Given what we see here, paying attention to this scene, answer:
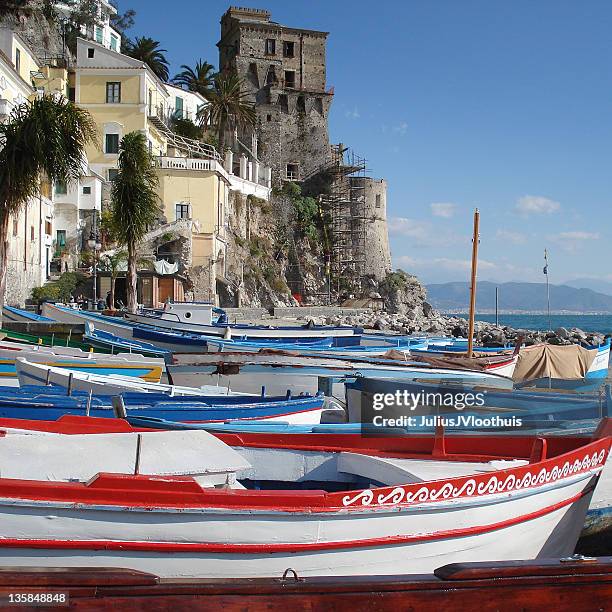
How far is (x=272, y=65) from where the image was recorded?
7581 centimetres

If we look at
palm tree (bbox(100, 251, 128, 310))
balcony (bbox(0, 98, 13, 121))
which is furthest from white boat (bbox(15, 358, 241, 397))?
palm tree (bbox(100, 251, 128, 310))

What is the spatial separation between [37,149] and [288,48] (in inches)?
2427

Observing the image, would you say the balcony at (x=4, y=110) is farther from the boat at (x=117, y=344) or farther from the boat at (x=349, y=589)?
the boat at (x=349, y=589)

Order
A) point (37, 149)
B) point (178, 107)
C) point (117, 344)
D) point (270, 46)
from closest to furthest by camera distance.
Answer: point (37, 149) < point (117, 344) < point (178, 107) < point (270, 46)

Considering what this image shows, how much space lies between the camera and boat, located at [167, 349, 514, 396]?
15703mm

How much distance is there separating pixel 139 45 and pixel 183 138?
18081 mm

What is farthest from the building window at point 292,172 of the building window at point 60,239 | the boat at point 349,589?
the boat at point 349,589

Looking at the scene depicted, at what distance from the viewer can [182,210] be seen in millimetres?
52062

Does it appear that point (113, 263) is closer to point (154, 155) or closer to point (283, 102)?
point (154, 155)

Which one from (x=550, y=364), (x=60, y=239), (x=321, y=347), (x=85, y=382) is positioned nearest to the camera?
(x=85, y=382)

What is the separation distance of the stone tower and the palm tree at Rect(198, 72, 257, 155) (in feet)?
11.9

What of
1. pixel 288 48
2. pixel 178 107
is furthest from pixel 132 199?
pixel 288 48

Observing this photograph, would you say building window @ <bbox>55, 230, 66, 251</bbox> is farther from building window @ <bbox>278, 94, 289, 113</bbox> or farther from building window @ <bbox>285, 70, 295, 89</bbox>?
building window @ <bbox>285, 70, 295, 89</bbox>

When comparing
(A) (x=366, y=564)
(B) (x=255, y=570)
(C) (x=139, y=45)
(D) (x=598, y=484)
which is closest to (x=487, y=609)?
(A) (x=366, y=564)
